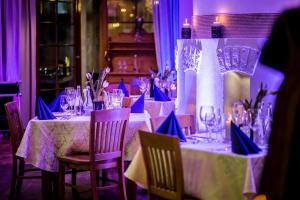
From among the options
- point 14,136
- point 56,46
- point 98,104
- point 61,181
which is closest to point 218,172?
point 61,181

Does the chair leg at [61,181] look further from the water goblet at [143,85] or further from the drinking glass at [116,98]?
the water goblet at [143,85]

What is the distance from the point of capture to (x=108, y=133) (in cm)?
467

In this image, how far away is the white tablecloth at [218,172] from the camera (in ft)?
10.6

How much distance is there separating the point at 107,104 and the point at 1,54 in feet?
11.8

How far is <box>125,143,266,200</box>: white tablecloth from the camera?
3.23 m

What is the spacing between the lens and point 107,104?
5.43 m

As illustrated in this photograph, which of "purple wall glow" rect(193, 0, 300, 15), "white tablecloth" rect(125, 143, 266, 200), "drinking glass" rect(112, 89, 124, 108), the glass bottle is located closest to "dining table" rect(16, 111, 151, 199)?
the glass bottle

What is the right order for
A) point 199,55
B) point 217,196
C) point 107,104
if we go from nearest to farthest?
point 217,196, point 107,104, point 199,55

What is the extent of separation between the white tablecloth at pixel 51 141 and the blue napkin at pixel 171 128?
4.03 ft

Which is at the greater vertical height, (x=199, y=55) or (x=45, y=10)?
(x=45, y=10)

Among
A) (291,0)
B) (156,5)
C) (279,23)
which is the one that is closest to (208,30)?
(291,0)

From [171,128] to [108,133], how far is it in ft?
3.27

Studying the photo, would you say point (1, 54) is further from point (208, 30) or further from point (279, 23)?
point (279, 23)

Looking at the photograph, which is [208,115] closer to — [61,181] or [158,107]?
[61,181]
